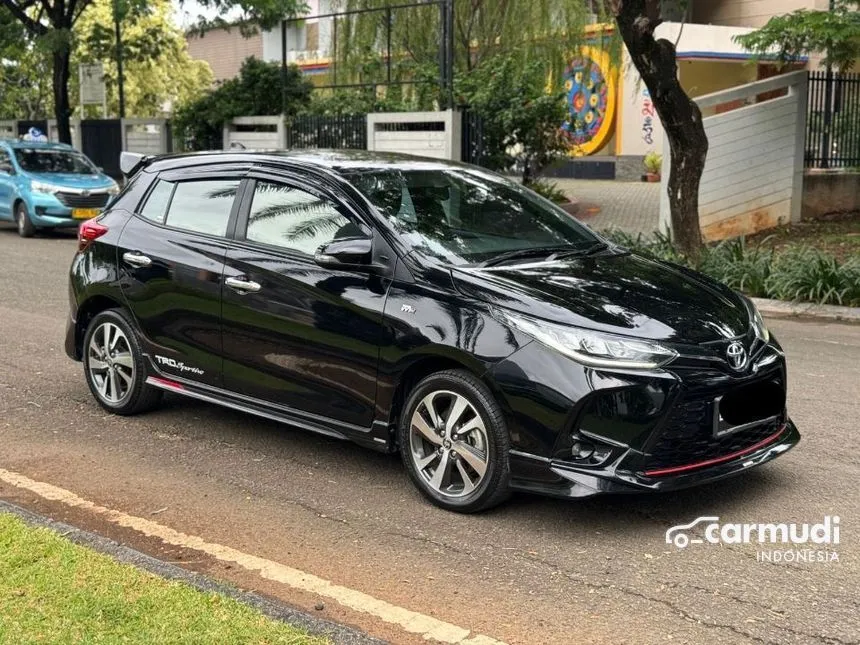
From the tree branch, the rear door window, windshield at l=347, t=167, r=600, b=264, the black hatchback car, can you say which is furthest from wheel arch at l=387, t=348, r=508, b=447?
the tree branch

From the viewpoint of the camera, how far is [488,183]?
6270 mm

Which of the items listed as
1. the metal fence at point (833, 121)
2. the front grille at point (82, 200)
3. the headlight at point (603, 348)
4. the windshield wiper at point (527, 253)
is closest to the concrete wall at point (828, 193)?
the metal fence at point (833, 121)

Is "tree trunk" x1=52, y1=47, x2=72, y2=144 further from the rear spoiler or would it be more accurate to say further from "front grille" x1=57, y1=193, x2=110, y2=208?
the rear spoiler

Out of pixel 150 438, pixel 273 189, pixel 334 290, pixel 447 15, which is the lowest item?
pixel 150 438

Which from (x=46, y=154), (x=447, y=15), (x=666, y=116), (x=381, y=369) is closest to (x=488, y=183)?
(x=381, y=369)

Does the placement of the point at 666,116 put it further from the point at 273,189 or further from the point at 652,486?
the point at 652,486

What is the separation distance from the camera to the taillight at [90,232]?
6759mm

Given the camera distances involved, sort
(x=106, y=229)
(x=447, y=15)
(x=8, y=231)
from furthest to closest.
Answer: (x=8, y=231)
(x=447, y=15)
(x=106, y=229)

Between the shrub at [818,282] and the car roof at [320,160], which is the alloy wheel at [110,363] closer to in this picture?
the car roof at [320,160]

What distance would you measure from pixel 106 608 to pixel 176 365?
2.68 m

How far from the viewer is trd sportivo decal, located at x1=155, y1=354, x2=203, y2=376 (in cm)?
614

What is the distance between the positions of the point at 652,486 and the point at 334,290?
189 cm

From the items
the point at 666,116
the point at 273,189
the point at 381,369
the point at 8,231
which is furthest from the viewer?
the point at 8,231

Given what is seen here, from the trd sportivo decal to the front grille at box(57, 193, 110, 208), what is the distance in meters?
13.4
